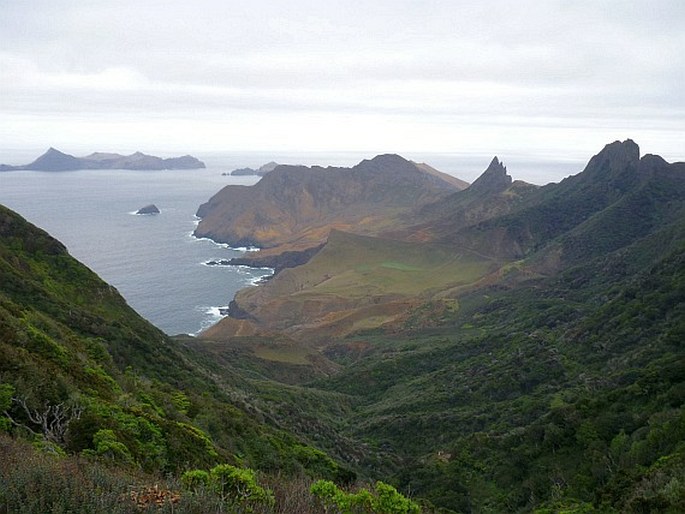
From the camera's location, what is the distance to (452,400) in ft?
154

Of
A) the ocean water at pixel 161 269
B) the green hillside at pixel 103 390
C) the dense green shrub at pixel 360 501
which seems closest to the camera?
the dense green shrub at pixel 360 501

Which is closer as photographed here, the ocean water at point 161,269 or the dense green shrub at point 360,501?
the dense green shrub at point 360,501

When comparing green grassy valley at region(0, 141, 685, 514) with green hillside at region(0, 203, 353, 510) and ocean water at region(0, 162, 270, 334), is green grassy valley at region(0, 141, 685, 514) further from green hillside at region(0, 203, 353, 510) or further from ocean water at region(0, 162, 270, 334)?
ocean water at region(0, 162, 270, 334)

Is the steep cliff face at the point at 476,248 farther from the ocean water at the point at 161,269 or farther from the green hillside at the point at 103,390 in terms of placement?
the green hillside at the point at 103,390

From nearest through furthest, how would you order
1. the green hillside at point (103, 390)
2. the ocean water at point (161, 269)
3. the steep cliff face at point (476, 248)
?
1. the green hillside at point (103, 390)
2. the ocean water at point (161, 269)
3. the steep cliff face at point (476, 248)

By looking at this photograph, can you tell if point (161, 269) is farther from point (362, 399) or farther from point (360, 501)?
point (360, 501)

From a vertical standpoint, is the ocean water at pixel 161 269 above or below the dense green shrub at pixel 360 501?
below

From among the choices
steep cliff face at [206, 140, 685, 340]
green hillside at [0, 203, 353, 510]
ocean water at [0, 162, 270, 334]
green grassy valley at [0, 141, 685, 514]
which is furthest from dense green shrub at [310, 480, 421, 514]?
ocean water at [0, 162, 270, 334]

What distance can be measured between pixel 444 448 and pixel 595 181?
138 metres

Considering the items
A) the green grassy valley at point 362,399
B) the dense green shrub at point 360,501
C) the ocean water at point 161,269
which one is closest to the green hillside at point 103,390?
the green grassy valley at point 362,399

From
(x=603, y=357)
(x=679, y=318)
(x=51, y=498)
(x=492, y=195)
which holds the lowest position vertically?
(x=603, y=357)

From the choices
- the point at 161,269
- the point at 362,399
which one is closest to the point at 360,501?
the point at 362,399

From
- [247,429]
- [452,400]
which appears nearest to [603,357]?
[452,400]

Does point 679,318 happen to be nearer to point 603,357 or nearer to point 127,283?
point 603,357
